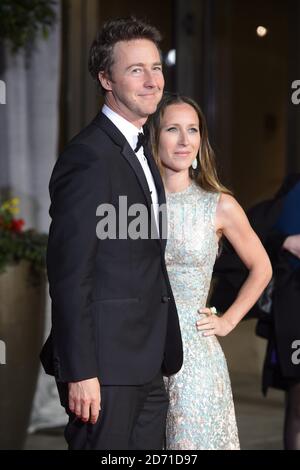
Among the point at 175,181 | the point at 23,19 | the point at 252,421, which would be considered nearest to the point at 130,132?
the point at 175,181

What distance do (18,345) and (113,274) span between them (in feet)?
7.25

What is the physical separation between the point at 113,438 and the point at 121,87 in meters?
1.02

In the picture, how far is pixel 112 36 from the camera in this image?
3.01 meters

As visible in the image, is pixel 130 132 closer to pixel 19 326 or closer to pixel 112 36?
pixel 112 36

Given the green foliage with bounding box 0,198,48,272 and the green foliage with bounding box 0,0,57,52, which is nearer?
the green foliage with bounding box 0,198,48,272

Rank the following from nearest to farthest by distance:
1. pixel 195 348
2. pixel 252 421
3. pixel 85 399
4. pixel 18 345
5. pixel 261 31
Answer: pixel 85 399 < pixel 195 348 < pixel 18 345 < pixel 252 421 < pixel 261 31

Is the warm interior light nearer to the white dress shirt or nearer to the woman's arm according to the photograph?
the woman's arm

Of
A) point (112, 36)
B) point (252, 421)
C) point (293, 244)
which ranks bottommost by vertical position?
point (252, 421)

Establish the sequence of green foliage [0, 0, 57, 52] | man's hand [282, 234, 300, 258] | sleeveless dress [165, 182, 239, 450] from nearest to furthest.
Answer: sleeveless dress [165, 182, 239, 450] → man's hand [282, 234, 300, 258] → green foliage [0, 0, 57, 52]

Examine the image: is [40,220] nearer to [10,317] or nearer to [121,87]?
[10,317]

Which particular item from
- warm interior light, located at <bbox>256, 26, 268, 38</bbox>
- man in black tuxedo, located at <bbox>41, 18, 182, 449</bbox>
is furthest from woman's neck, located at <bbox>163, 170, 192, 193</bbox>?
warm interior light, located at <bbox>256, 26, 268, 38</bbox>

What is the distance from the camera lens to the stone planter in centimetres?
497

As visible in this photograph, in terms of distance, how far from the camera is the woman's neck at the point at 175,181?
135 inches

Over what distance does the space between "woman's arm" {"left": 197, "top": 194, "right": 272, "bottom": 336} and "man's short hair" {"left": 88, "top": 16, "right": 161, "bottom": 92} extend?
645 millimetres
